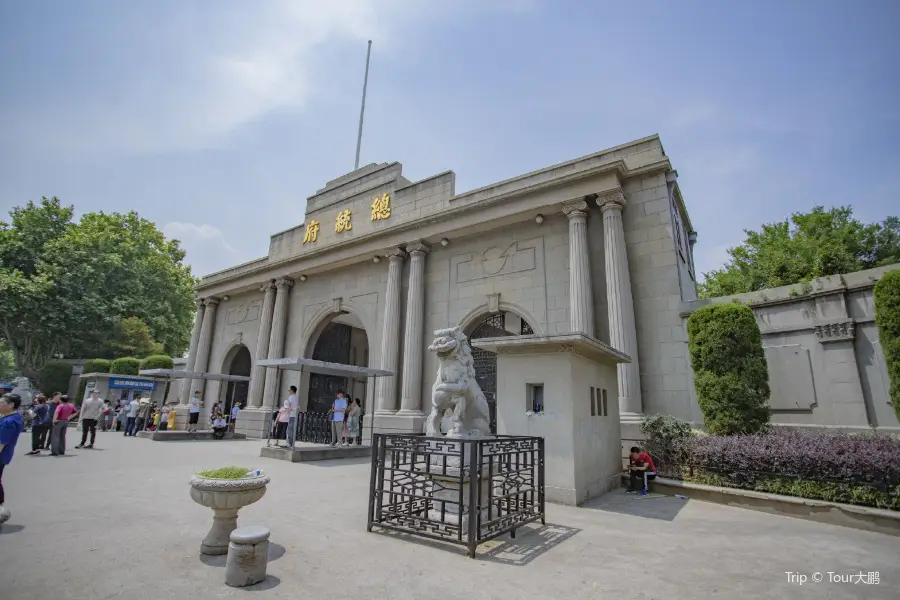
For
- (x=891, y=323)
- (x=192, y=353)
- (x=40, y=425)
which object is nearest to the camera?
(x=891, y=323)

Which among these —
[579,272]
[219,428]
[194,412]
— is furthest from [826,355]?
[194,412]

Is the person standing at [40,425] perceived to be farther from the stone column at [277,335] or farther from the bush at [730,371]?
the bush at [730,371]

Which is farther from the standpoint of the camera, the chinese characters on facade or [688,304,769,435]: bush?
the chinese characters on facade

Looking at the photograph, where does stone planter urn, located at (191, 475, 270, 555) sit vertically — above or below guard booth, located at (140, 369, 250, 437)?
below

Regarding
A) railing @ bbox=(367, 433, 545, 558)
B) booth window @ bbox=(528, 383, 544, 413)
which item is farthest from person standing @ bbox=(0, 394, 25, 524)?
booth window @ bbox=(528, 383, 544, 413)

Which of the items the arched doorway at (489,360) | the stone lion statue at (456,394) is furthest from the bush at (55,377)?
the stone lion statue at (456,394)

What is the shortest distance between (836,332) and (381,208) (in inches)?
559

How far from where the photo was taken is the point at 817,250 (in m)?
20.6

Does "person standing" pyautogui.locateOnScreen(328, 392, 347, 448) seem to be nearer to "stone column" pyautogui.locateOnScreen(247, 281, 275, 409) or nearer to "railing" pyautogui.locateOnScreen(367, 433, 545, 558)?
"stone column" pyautogui.locateOnScreen(247, 281, 275, 409)

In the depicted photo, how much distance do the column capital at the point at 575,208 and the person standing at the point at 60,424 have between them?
44.9ft

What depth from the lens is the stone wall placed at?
9109mm

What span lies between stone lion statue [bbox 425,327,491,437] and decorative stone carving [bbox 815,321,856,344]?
8.15 meters

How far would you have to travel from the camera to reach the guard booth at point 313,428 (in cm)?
1188

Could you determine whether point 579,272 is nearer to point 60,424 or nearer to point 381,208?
point 381,208
